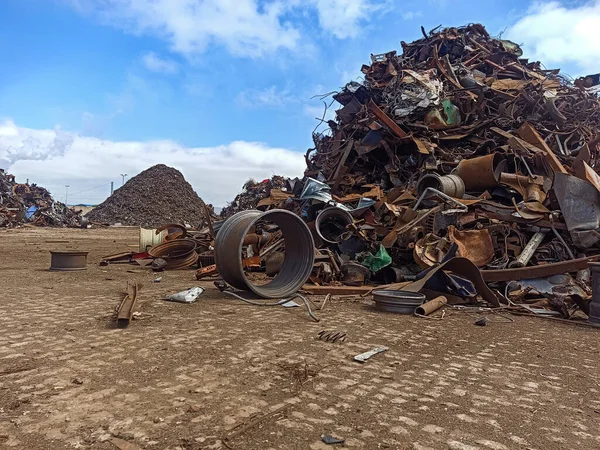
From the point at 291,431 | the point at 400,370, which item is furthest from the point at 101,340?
the point at 400,370

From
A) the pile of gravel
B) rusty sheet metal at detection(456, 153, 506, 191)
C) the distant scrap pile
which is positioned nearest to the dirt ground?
rusty sheet metal at detection(456, 153, 506, 191)

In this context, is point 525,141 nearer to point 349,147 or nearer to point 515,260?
point 515,260

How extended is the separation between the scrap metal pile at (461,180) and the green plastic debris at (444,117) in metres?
0.03

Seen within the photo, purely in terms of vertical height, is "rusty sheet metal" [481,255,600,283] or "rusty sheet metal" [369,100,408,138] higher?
"rusty sheet metal" [369,100,408,138]

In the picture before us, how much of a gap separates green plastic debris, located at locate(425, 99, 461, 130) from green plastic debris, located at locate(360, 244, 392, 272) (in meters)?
4.59

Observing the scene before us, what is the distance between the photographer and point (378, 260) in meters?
7.19

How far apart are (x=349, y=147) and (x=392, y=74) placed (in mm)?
3215

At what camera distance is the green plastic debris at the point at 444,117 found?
10.4m

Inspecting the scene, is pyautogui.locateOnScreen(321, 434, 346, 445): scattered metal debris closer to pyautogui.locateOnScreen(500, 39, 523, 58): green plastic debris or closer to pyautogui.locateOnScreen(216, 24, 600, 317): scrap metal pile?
pyautogui.locateOnScreen(216, 24, 600, 317): scrap metal pile

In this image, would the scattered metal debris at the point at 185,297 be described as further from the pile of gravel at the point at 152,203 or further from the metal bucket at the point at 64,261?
the pile of gravel at the point at 152,203

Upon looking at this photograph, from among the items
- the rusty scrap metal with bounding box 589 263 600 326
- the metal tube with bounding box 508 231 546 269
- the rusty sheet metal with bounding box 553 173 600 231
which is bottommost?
the rusty scrap metal with bounding box 589 263 600 326

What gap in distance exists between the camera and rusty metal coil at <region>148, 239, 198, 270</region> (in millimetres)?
9492

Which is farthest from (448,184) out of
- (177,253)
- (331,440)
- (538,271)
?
(331,440)

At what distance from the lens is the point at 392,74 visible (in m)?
12.6
